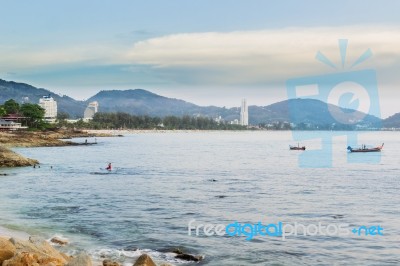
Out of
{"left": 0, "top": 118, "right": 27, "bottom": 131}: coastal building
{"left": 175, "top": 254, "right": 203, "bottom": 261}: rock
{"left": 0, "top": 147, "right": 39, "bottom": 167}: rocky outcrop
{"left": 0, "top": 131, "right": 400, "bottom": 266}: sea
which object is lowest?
{"left": 0, "top": 131, "right": 400, "bottom": 266}: sea

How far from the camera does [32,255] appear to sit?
13047 millimetres

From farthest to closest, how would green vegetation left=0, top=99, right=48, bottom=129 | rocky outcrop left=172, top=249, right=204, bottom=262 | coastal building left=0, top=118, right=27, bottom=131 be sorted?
green vegetation left=0, top=99, right=48, bottom=129 → coastal building left=0, top=118, right=27, bottom=131 → rocky outcrop left=172, top=249, right=204, bottom=262

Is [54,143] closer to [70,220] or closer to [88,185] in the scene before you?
[88,185]

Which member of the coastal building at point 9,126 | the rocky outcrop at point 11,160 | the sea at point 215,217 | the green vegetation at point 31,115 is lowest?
the sea at point 215,217

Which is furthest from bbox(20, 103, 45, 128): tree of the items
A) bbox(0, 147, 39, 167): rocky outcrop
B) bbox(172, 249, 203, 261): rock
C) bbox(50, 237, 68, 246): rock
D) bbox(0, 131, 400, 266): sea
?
bbox(172, 249, 203, 261): rock

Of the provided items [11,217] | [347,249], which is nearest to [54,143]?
[11,217]

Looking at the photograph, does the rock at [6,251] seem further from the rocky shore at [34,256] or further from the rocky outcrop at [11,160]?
the rocky outcrop at [11,160]

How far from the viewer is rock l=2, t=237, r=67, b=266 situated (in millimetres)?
12664

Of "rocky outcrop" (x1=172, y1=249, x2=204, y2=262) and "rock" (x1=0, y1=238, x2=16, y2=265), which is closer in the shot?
"rock" (x1=0, y1=238, x2=16, y2=265)

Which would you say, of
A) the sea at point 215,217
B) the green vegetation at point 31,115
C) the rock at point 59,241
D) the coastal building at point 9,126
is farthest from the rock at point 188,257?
the green vegetation at point 31,115

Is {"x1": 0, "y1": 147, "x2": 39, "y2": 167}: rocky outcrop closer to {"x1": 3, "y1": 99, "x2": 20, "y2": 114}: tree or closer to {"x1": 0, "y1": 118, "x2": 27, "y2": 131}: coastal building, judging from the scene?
{"x1": 0, "y1": 118, "x2": 27, "y2": 131}: coastal building

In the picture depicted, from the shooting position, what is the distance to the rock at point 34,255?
12664 mm

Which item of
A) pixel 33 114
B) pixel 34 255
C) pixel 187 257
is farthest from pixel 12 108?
pixel 34 255

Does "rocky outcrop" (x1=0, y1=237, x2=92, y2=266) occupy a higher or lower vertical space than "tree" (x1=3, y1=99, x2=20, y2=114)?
lower
